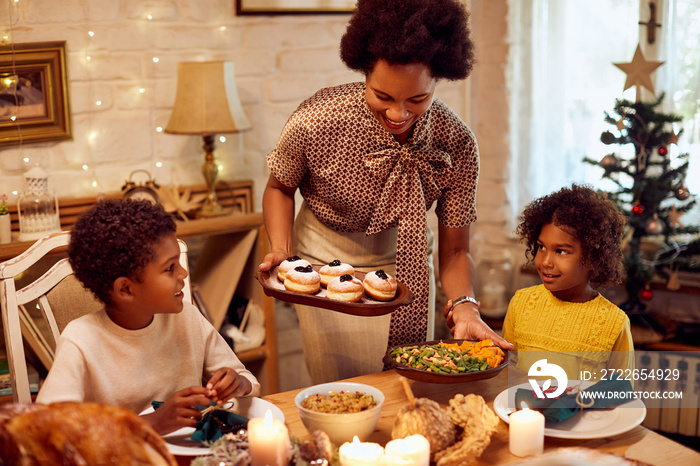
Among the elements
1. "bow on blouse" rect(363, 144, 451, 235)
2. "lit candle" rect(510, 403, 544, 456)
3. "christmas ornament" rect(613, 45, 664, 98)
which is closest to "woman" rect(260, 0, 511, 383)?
"bow on blouse" rect(363, 144, 451, 235)

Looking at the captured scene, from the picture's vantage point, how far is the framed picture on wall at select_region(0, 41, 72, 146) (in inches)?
98.7

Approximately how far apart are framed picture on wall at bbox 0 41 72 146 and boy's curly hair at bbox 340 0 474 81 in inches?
53.9

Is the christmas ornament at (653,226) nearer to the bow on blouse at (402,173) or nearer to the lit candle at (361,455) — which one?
the bow on blouse at (402,173)

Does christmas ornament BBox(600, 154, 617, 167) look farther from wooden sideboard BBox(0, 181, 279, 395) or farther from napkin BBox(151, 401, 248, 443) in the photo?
napkin BBox(151, 401, 248, 443)

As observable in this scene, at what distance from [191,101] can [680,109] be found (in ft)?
7.10

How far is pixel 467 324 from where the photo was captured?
1728 mm

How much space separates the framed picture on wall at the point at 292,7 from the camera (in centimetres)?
299

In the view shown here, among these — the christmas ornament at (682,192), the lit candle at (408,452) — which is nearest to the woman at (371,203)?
the lit candle at (408,452)

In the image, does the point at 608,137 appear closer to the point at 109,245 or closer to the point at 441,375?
the point at 441,375

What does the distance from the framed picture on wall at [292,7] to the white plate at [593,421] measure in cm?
216

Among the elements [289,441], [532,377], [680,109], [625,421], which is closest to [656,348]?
[680,109]

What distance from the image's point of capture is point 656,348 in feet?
9.59

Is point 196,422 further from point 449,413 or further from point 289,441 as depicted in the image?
point 449,413

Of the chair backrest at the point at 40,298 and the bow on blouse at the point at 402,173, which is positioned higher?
the bow on blouse at the point at 402,173
